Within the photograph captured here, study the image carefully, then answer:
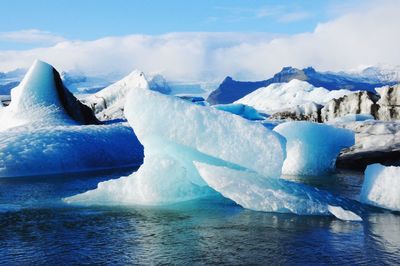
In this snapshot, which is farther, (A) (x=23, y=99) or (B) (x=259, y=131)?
(A) (x=23, y=99)

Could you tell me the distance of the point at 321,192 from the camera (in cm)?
798

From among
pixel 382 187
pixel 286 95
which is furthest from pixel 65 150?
pixel 286 95

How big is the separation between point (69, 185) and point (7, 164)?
8.42 ft

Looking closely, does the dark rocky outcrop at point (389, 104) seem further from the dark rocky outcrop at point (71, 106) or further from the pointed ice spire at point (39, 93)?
the pointed ice spire at point (39, 93)

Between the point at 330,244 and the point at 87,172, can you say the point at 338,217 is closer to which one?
the point at 330,244

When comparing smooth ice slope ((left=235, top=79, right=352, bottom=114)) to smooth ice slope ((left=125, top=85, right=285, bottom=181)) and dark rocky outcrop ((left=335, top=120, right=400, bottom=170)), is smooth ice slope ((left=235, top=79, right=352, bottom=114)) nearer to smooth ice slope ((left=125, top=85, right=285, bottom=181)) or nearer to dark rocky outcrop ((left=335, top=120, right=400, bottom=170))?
dark rocky outcrop ((left=335, top=120, right=400, bottom=170))

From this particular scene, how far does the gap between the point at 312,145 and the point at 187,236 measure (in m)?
7.58

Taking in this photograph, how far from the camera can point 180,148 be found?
834 cm

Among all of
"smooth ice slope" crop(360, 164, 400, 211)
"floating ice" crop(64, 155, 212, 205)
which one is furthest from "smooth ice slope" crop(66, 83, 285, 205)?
"smooth ice slope" crop(360, 164, 400, 211)

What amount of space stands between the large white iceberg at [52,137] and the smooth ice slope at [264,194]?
22.3 ft

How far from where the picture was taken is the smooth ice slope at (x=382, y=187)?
7828mm

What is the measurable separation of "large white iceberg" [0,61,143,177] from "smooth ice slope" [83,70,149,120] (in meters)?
11.9

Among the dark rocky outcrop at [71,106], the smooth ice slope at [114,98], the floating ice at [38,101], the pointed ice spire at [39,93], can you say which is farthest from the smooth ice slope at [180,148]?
the smooth ice slope at [114,98]

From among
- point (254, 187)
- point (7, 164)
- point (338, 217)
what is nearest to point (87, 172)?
point (7, 164)
